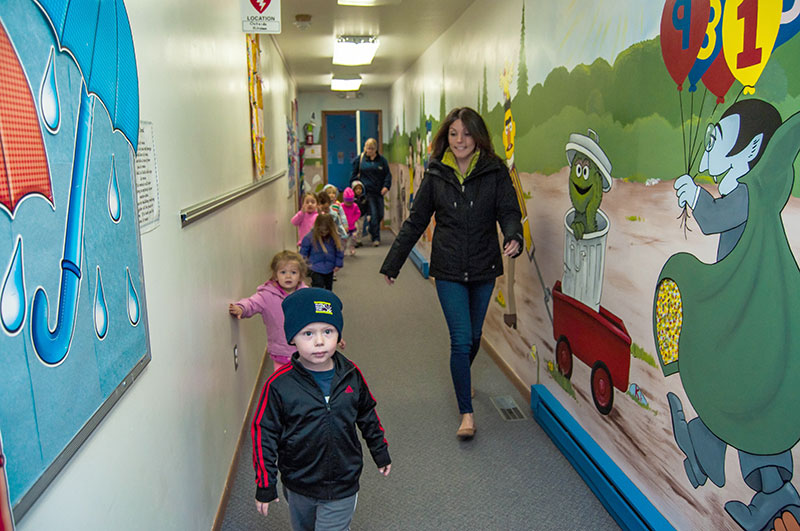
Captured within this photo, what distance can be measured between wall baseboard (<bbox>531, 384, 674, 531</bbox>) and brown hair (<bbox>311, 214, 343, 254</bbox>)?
2.01 m

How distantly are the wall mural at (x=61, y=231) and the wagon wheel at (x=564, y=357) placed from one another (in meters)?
2.23

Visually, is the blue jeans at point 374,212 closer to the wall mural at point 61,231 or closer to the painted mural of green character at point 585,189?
the painted mural of green character at point 585,189

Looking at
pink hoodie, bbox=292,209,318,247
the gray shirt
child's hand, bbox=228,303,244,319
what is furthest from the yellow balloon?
pink hoodie, bbox=292,209,318,247

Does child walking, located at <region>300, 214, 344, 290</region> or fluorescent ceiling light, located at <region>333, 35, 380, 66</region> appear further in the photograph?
fluorescent ceiling light, located at <region>333, 35, 380, 66</region>

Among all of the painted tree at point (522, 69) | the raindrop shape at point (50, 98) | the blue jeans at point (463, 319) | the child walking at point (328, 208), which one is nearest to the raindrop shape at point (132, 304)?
the raindrop shape at point (50, 98)

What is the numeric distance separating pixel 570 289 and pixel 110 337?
7.43 feet

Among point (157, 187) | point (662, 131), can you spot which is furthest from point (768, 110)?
point (157, 187)

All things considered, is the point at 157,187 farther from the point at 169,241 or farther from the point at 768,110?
the point at 768,110

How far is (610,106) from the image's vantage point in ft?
8.20

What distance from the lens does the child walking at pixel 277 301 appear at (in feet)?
9.70

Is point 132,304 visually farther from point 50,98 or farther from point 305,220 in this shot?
point 305,220

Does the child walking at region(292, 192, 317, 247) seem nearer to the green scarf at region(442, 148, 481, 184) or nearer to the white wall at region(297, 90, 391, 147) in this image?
the green scarf at region(442, 148, 481, 184)

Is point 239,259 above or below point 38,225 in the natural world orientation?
below

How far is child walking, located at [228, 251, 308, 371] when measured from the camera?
9.70 ft
